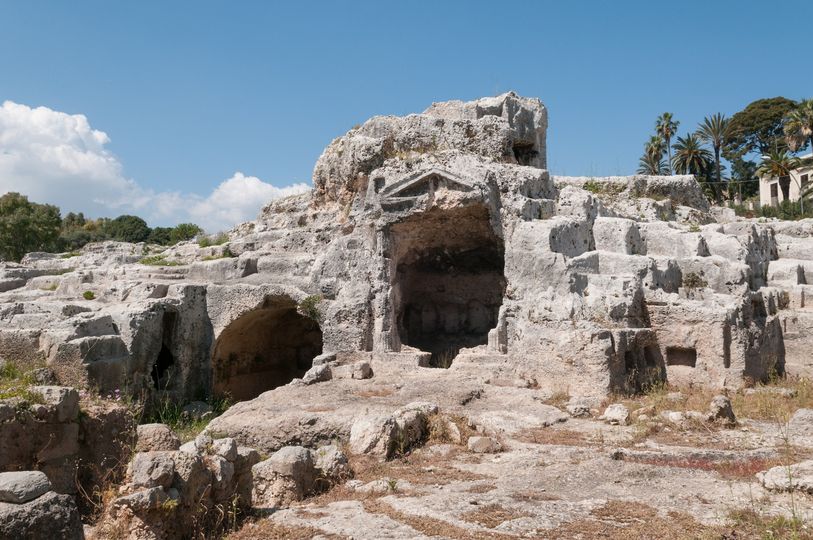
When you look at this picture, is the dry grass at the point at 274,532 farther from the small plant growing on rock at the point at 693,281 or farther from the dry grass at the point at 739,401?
the small plant growing on rock at the point at 693,281

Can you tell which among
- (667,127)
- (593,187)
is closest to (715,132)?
(667,127)

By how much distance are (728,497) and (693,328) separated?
571 cm

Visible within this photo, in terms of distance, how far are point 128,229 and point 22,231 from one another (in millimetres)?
15921

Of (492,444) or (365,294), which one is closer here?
(492,444)

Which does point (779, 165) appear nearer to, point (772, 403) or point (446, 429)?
point (772, 403)

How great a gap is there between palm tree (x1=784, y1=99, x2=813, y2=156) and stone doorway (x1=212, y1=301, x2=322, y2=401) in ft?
103

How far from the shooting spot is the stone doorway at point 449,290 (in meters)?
15.4

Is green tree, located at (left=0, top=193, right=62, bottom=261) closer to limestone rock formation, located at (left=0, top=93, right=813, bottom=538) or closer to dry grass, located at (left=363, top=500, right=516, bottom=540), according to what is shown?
limestone rock formation, located at (left=0, top=93, right=813, bottom=538)

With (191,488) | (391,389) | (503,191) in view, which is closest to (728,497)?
(191,488)

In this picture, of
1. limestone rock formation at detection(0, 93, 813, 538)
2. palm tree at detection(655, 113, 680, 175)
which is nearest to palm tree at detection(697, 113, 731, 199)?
palm tree at detection(655, 113, 680, 175)

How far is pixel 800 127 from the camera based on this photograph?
122 ft

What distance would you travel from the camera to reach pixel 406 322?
17016 mm

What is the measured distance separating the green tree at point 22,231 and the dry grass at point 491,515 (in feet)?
112

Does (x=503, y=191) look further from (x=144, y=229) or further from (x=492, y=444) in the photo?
(x=144, y=229)
